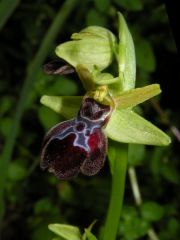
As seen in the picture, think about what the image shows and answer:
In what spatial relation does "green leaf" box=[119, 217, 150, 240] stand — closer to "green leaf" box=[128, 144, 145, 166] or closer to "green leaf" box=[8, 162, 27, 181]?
"green leaf" box=[128, 144, 145, 166]

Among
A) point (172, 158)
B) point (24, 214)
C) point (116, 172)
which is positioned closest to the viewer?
point (116, 172)

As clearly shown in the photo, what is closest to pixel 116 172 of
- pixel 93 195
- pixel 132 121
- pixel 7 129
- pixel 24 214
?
pixel 132 121

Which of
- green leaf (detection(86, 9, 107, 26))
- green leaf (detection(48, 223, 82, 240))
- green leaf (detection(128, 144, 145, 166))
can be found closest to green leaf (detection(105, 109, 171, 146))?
green leaf (detection(48, 223, 82, 240))

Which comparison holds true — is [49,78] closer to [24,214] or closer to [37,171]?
[37,171]

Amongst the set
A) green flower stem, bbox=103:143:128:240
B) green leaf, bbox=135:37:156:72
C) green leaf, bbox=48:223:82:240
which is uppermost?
green leaf, bbox=135:37:156:72

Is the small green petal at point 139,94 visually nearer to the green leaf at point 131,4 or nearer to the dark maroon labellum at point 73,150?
the dark maroon labellum at point 73,150

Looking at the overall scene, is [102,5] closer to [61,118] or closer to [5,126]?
[61,118]
